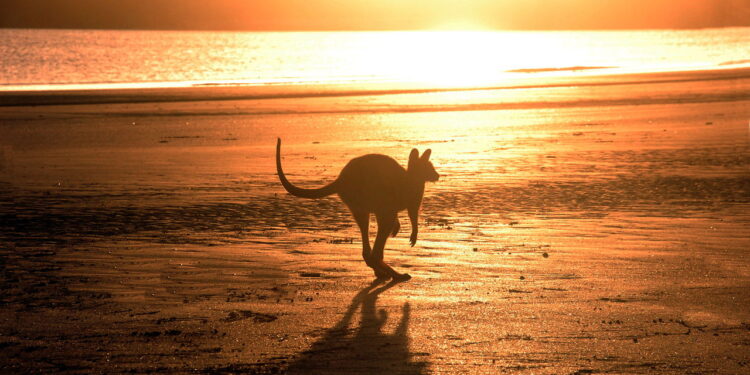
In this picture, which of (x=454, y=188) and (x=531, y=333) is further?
(x=454, y=188)

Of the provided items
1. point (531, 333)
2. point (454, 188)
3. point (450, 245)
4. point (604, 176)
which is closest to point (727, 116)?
point (604, 176)

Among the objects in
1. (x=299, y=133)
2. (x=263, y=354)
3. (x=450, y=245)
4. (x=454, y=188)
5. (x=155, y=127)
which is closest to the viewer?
(x=263, y=354)

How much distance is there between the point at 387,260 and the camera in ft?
31.0

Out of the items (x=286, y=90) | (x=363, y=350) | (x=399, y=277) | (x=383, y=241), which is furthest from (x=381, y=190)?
(x=286, y=90)

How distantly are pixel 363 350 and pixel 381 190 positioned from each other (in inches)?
79.1

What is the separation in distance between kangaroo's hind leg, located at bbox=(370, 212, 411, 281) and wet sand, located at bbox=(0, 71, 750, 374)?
0.16 metres

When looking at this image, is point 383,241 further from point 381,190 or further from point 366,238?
point 381,190

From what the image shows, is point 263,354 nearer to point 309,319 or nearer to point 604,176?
point 309,319

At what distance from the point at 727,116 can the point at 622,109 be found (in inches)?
137

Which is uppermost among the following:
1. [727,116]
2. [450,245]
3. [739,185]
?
[727,116]

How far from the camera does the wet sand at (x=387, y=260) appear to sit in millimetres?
6805

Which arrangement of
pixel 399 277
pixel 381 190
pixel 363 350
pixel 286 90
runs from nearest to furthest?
pixel 363 350 → pixel 381 190 → pixel 399 277 → pixel 286 90

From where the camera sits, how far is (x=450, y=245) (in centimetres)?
1011

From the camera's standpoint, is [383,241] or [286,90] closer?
[383,241]
